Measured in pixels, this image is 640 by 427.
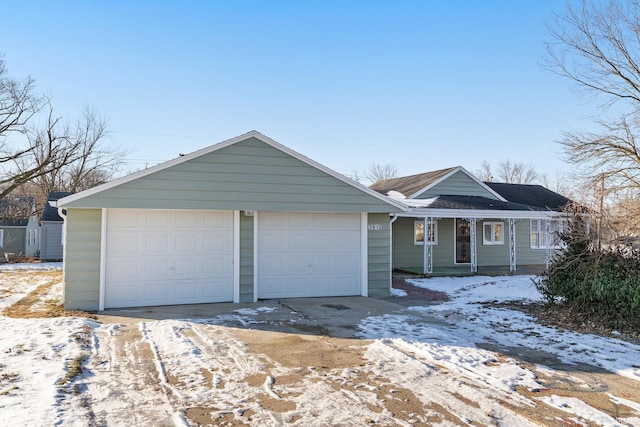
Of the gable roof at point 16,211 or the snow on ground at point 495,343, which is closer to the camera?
the snow on ground at point 495,343

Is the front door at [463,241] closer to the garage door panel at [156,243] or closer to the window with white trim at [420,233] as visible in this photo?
the window with white trim at [420,233]

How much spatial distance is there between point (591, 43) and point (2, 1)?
15486mm

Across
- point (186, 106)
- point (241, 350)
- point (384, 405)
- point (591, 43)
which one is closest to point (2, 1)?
point (186, 106)

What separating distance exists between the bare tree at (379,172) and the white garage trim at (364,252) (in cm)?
4430

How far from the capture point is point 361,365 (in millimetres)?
5391

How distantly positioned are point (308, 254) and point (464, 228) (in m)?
9.95

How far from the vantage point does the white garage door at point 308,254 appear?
1049 centimetres

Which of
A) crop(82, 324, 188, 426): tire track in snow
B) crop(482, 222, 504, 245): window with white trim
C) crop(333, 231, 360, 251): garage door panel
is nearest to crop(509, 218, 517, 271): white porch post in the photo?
crop(482, 222, 504, 245): window with white trim

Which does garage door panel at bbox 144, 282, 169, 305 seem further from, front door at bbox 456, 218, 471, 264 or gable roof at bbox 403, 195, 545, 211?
front door at bbox 456, 218, 471, 264

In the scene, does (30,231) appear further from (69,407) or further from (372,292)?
(69,407)

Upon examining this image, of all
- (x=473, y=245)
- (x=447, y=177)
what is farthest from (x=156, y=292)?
(x=447, y=177)

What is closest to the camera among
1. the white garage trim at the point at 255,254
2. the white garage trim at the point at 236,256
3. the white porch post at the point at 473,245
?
Result: the white garage trim at the point at 236,256

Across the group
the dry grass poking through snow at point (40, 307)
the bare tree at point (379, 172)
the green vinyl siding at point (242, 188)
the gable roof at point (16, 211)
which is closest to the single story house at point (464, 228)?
the green vinyl siding at point (242, 188)

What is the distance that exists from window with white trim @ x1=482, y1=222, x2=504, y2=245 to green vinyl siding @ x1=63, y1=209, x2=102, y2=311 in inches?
591
